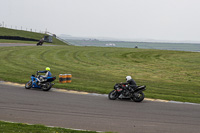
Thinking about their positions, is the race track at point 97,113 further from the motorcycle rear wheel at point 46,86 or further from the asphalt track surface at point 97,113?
the motorcycle rear wheel at point 46,86

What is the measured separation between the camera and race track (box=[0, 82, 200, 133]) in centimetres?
1109

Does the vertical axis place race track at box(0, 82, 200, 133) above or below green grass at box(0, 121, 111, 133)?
below

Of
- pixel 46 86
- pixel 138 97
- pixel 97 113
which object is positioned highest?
pixel 138 97

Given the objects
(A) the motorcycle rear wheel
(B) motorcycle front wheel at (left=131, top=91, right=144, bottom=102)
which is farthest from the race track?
(A) the motorcycle rear wheel

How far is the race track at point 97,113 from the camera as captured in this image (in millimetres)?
11094

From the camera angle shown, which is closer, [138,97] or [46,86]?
[138,97]

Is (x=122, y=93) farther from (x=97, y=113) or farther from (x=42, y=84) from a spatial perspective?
(x=42, y=84)

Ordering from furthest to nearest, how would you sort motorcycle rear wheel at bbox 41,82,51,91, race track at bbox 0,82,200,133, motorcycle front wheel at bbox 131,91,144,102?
motorcycle rear wheel at bbox 41,82,51,91, motorcycle front wheel at bbox 131,91,144,102, race track at bbox 0,82,200,133

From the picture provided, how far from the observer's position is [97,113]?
13.0 metres

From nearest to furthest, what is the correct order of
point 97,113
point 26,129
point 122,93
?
1. point 26,129
2. point 97,113
3. point 122,93

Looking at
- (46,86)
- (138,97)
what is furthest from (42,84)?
(138,97)

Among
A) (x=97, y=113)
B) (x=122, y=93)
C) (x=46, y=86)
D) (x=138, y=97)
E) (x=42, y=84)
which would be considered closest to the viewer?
(x=97, y=113)

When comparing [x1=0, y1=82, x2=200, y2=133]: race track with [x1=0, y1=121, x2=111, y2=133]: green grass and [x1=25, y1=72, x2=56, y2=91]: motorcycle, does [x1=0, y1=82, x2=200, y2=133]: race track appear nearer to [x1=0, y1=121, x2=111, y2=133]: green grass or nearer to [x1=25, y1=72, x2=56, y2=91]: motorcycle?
[x1=0, y1=121, x2=111, y2=133]: green grass

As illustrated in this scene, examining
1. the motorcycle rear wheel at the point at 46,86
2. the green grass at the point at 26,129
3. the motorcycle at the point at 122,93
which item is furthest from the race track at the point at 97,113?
the motorcycle rear wheel at the point at 46,86
